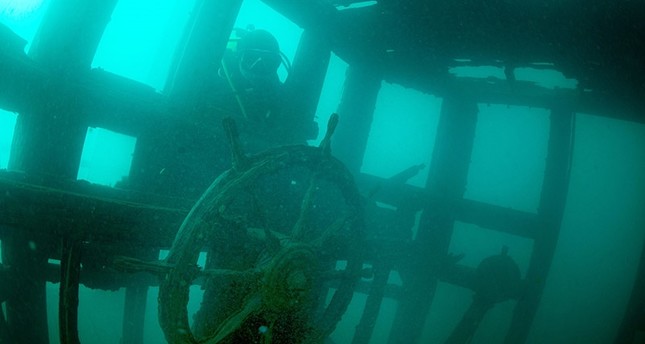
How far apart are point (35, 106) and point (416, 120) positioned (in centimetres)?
6655

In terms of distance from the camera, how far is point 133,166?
2818mm

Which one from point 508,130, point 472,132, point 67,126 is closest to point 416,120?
point 508,130

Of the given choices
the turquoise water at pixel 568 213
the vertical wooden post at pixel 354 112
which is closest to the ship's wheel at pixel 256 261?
the vertical wooden post at pixel 354 112

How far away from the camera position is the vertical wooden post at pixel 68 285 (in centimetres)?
176

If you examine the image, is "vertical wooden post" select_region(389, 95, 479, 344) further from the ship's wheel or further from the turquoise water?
the turquoise water

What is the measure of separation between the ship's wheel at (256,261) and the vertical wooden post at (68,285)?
0.44 meters

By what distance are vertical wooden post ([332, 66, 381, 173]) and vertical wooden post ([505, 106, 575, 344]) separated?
2.52 m

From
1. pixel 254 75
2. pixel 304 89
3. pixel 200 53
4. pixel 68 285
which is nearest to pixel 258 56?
pixel 254 75

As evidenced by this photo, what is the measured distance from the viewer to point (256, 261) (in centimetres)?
232

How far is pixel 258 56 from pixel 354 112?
196 centimetres

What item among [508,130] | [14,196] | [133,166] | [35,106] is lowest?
[14,196]

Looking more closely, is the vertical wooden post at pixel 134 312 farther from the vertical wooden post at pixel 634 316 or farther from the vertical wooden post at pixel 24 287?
the vertical wooden post at pixel 634 316

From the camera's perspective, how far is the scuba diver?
3.47 metres

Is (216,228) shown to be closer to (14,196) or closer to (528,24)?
(14,196)
